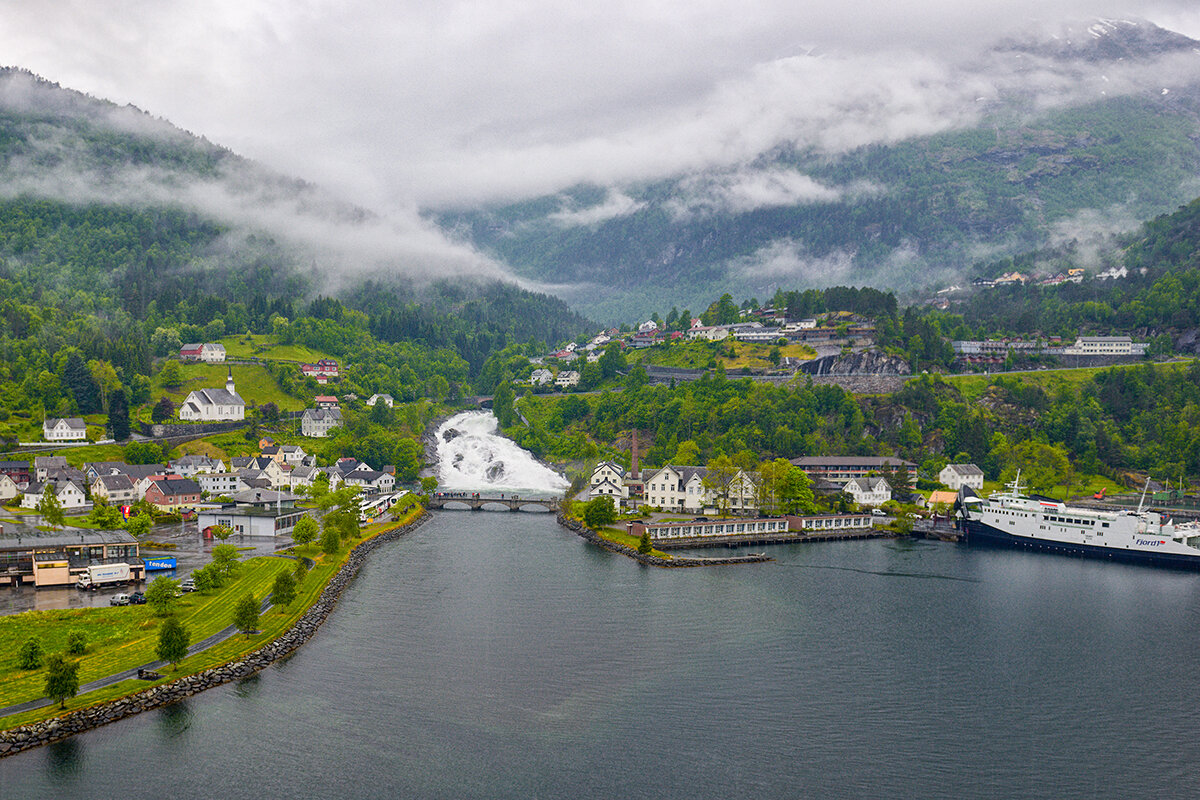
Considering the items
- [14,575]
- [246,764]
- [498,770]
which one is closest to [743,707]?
[498,770]

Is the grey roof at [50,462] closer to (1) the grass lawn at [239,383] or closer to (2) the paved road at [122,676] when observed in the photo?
(1) the grass lawn at [239,383]

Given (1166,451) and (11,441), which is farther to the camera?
(1166,451)

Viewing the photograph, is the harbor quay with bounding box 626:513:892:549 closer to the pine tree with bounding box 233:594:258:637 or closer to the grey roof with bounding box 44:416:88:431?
the pine tree with bounding box 233:594:258:637

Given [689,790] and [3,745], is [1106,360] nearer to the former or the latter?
[689,790]

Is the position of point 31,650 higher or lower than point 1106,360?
lower

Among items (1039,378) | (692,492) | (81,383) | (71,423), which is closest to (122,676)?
(692,492)

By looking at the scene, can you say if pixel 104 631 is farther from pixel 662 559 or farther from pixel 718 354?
pixel 718 354

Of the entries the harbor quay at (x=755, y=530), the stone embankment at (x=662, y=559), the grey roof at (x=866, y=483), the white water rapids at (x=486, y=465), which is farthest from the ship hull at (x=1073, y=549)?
the white water rapids at (x=486, y=465)
